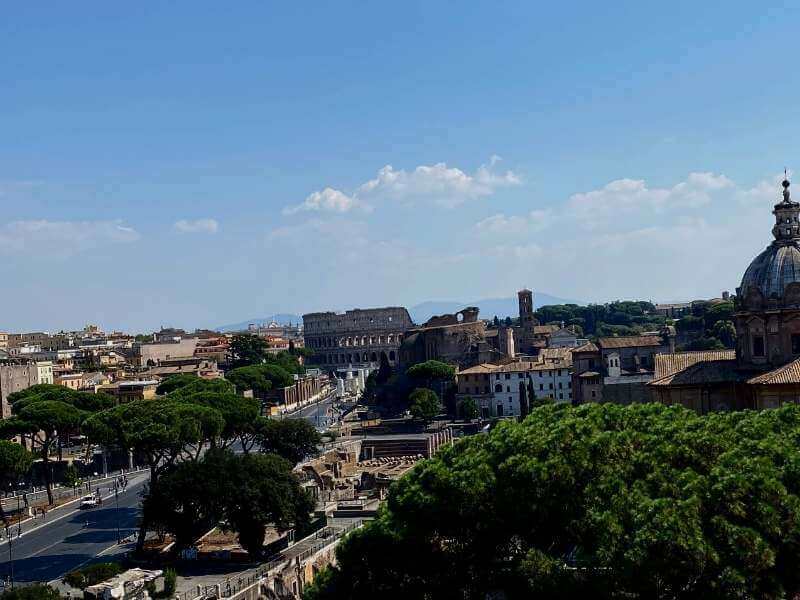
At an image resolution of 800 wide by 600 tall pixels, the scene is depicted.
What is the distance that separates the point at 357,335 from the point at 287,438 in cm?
11221

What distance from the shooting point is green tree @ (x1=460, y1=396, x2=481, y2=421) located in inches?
3282

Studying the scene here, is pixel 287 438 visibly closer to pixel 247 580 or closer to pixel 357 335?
pixel 247 580

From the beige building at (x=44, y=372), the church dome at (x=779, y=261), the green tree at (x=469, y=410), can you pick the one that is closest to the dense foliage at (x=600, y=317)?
the green tree at (x=469, y=410)

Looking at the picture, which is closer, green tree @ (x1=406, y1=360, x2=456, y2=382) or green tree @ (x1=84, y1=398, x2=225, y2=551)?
green tree @ (x1=84, y1=398, x2=225, y2=551)

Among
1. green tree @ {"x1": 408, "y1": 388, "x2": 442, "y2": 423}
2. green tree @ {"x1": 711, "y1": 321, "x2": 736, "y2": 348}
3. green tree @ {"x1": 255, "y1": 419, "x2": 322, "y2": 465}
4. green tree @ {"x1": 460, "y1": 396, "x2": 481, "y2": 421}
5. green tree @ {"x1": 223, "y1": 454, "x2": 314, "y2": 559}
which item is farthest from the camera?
green tree @ {"x1": 711, "y1": 321, "x2": 736, "y2": 348}

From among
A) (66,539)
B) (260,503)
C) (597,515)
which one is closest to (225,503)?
(260,503)

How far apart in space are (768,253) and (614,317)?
15055 centimetres

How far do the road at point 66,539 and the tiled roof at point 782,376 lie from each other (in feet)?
94.2

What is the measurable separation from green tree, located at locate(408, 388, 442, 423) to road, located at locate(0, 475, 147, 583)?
92.6 feet

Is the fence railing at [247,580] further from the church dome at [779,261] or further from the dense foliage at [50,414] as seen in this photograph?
the dense foliage at [50,414]

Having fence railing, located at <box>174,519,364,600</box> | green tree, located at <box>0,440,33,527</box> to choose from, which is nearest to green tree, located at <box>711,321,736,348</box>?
fence railing, located at <box>174,519,364,600</box>

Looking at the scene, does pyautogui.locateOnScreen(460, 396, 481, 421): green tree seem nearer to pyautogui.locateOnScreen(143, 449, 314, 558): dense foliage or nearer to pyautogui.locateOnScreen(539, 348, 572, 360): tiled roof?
pyautogui.locateOnScreen(539, 348, 572, 360): tiled roof

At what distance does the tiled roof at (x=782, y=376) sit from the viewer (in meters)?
37.3

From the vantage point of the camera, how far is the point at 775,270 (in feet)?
137
